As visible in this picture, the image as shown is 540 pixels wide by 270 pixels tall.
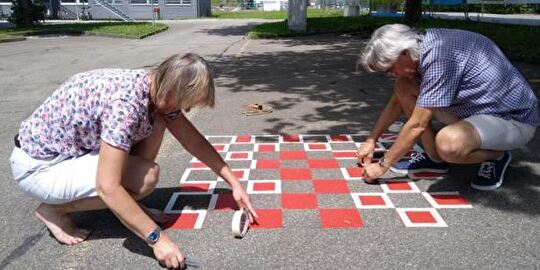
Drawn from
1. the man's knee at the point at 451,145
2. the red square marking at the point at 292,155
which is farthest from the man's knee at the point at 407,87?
the red square marking at the point at 292,155

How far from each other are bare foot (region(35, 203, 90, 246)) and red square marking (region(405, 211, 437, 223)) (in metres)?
1.86

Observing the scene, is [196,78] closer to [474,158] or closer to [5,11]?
[474,158]

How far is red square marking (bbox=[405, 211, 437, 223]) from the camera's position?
292 centimetres

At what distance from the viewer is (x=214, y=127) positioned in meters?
5.15

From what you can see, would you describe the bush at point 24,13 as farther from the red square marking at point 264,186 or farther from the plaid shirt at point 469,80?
the plaid shirt at point 469,80

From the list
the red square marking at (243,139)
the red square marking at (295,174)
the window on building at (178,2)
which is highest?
the window on building at (178,2)

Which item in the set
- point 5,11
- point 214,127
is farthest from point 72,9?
point 214,127

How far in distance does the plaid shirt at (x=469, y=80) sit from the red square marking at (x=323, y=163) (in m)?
0.99

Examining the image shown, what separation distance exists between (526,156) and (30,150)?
3.57m

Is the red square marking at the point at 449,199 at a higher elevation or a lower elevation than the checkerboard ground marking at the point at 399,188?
lower

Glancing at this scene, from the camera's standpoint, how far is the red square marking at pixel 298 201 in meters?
3.15

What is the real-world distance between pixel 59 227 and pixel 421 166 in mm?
2490

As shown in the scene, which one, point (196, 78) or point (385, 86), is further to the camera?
point (385, 86)

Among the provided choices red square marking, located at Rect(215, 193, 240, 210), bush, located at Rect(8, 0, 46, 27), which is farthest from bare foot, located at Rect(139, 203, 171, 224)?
bush, located at Rect(8, 0, 46, 27)
